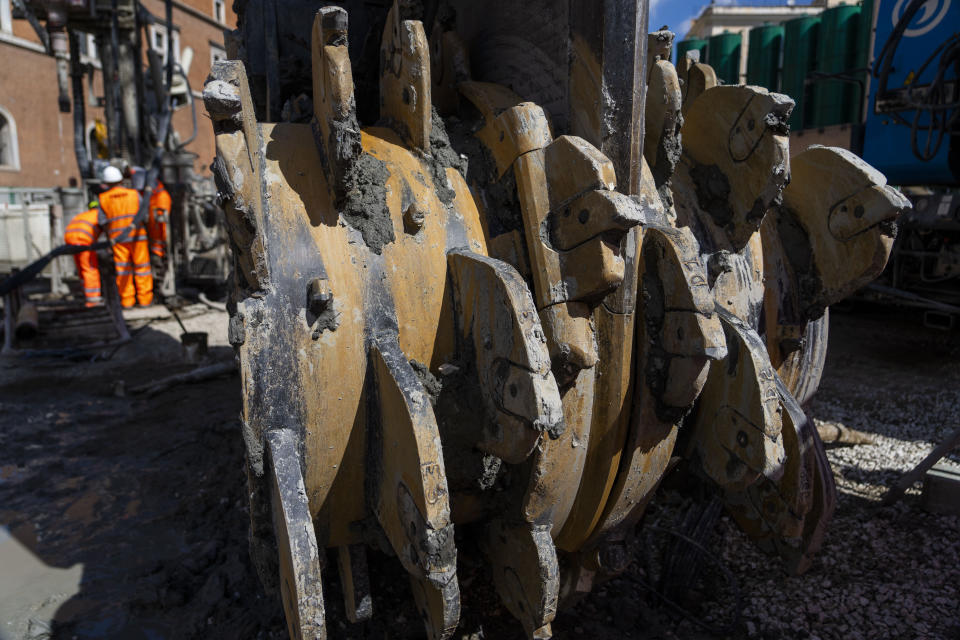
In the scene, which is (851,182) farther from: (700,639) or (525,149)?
(700,639)

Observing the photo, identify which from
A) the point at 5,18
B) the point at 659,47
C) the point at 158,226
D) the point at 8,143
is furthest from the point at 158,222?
the point at 5,18

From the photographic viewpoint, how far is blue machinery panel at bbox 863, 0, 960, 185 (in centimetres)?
639

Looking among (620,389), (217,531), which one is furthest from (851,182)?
(217,531)

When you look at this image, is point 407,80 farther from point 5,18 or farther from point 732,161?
point 5,18

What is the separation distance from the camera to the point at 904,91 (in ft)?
21.6

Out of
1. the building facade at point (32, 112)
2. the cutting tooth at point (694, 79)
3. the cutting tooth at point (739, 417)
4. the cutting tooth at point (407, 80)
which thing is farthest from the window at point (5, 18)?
the cutting tooth at point (739, 417)

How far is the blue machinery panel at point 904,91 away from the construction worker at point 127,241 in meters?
7.86

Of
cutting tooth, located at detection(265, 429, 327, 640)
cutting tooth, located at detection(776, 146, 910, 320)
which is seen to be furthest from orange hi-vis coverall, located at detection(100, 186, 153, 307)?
cutting tooth, located at detection(776, 146, 910, 320)

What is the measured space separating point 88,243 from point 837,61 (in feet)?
36.6

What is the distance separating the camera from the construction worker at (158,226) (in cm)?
814

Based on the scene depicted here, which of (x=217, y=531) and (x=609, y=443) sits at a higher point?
(x=609, y=443)

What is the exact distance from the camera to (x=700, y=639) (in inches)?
97.7

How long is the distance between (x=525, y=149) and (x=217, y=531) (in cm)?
265

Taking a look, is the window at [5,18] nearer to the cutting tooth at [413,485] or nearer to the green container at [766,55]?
the green container at [766,55]
